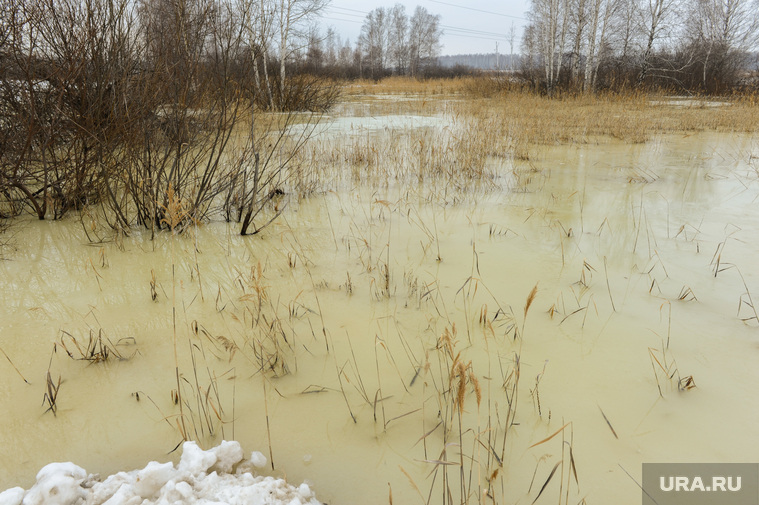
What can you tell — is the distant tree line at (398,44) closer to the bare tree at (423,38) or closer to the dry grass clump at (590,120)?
the bare tree at (423,38)

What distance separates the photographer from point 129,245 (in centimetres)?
336

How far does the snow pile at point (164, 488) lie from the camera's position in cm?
121

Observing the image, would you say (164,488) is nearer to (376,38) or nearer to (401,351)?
(401,351)

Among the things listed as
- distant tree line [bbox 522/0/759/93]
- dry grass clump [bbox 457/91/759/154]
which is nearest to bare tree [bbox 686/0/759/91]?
distant tree line [bbox 522/0/759/93]

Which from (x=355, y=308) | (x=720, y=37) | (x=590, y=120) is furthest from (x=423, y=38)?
(x=355, y=308)

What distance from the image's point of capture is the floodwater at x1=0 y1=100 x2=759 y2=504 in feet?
4.85

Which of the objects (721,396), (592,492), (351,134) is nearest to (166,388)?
(592,492)

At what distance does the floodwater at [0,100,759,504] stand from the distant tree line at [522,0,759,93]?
1408cm

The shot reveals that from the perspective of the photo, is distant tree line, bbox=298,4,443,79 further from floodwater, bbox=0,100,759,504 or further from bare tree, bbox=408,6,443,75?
floodwater, bbox=0,100,759,504

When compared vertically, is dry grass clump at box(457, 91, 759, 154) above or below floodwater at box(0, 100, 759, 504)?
above

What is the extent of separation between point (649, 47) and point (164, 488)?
70.8 feet

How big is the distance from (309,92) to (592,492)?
12.0 m

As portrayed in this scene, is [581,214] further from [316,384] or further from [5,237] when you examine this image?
[5,237]

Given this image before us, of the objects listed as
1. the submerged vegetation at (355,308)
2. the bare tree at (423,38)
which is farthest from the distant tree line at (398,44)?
the submerged vegetation at (355,308)
